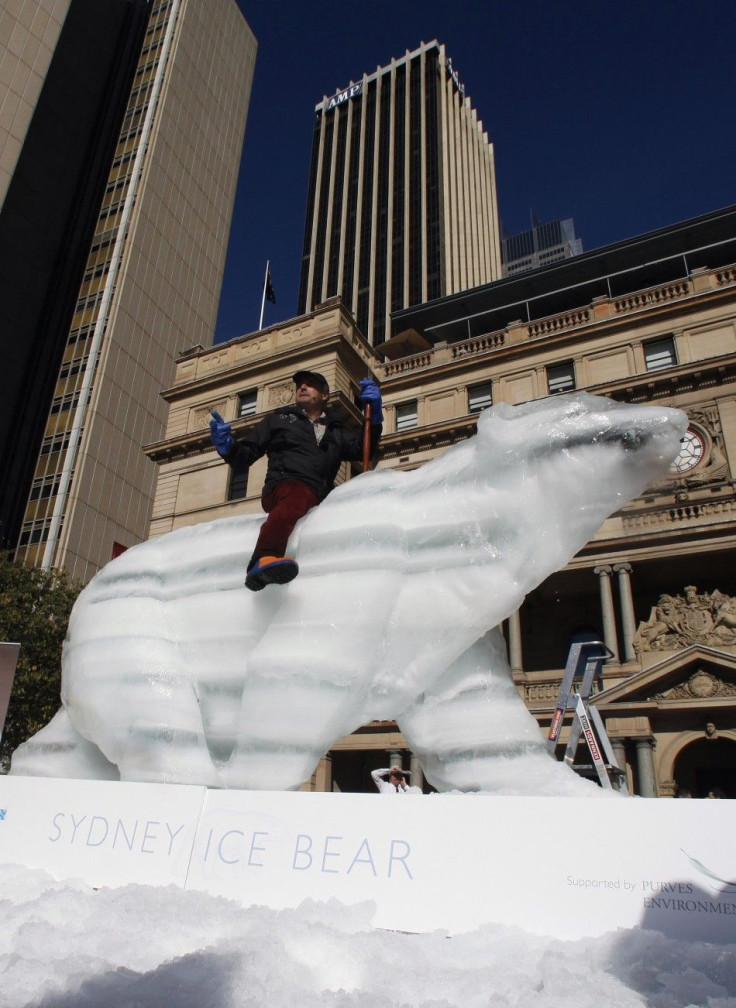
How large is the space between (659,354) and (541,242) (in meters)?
174

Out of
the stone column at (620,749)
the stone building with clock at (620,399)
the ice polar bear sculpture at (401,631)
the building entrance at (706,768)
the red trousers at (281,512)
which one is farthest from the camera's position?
the building entrance at (706,768)

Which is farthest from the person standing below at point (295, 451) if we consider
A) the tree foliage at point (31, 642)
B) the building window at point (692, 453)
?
the building window at point (692, 453)

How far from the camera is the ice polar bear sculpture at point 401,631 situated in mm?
3068

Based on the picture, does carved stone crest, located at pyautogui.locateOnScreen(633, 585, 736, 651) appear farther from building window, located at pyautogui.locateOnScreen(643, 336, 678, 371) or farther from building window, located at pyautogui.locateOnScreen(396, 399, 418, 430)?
building window, located at pyautogui.locateOnScreen(396, 399, 418, 430)

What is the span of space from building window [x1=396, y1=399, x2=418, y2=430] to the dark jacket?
21.0m

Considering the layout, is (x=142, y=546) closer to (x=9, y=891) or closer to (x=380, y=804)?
(x=9, y=891)

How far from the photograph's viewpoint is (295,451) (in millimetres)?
3924

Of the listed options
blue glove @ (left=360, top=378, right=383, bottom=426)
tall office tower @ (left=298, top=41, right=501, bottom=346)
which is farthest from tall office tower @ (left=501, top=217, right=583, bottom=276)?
blue glove @ (left=360, top=378, right=383, bottom=426)

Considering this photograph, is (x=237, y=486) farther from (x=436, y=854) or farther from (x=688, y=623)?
(x=436, y=854)

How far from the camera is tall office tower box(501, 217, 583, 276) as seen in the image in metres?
169

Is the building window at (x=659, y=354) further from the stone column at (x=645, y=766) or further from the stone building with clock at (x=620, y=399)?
the stone column at (x=645, y=766)

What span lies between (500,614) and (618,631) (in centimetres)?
1718

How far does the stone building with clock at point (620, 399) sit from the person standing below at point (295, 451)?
10504mm

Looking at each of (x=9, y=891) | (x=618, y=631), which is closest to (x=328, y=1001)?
(x=9, y=891)
